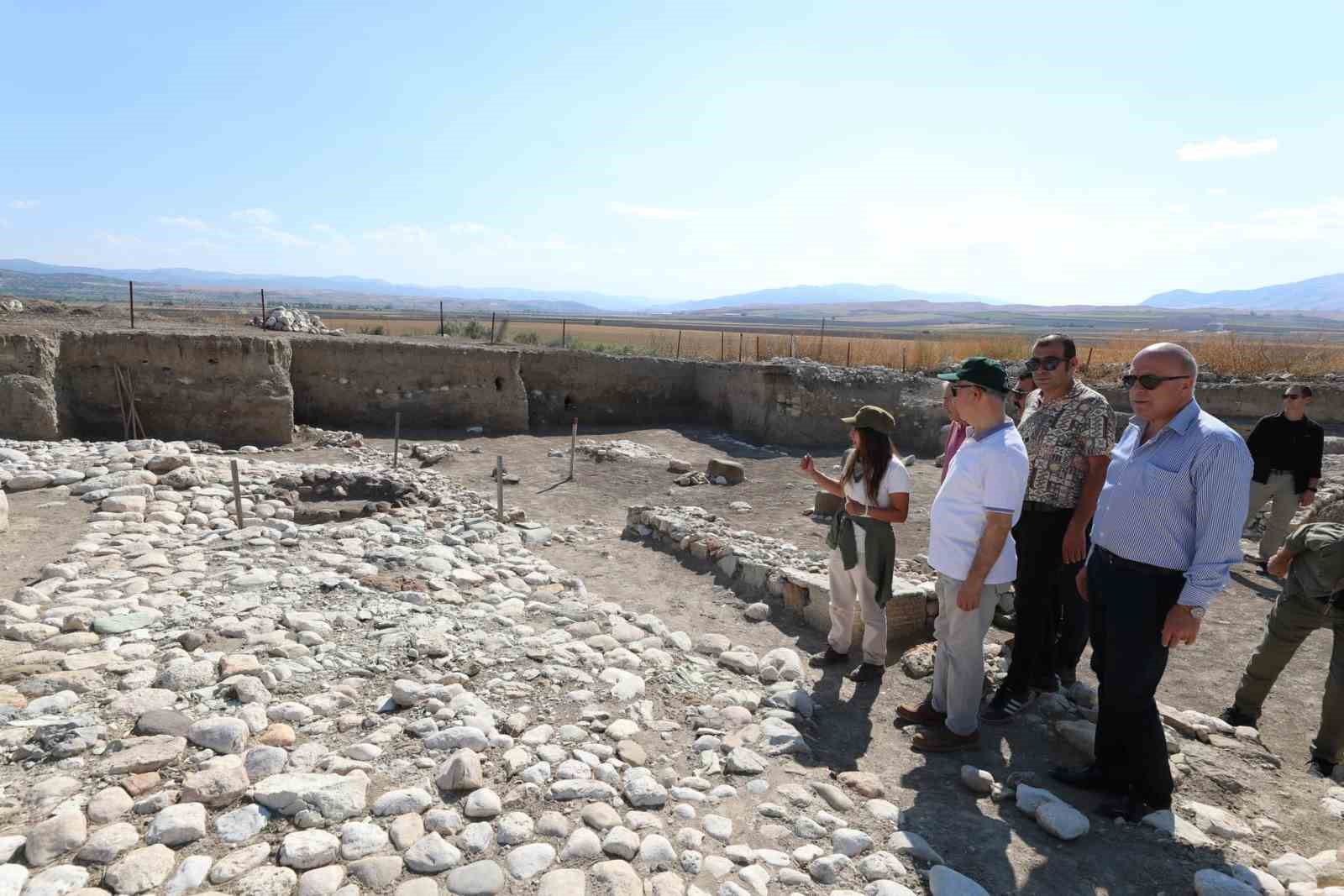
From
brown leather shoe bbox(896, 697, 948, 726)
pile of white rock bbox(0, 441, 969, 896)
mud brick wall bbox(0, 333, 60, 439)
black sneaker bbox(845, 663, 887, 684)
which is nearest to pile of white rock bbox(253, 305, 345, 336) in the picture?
mud brick wall bbox(0, 333, 60, 439)

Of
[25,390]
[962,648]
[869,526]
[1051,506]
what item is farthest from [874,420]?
[25,390]

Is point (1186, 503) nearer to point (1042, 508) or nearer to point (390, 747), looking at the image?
point (1042, 508)

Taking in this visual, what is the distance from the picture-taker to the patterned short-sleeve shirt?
4.16 metres

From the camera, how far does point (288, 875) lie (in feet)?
8.40

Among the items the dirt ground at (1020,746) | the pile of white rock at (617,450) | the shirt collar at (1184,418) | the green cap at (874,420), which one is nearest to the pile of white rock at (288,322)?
the pile of white rock at (617,450)

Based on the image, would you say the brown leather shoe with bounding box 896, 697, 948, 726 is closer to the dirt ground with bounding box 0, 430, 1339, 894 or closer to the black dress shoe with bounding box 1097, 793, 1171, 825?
the dirt ground with bounding box 0, 430, 1339, 894

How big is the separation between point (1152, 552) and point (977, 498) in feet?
2.46

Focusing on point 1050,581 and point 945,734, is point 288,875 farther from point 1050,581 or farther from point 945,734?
point 1050,581

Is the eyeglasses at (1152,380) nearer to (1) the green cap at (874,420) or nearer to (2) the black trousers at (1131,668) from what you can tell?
(2) the black trousers at (1131,668)

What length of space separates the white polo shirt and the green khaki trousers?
1.92 m

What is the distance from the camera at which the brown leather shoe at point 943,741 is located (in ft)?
12.6

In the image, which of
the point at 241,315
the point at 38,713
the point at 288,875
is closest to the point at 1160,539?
the point at 288,875

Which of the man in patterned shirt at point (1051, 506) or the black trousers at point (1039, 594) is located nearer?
the man in patterned shirt at point (1051, 506)

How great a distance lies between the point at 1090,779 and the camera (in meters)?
3.55
